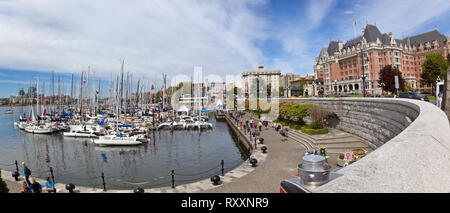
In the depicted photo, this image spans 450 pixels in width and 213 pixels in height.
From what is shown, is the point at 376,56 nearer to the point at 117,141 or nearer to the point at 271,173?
the point at 271,173

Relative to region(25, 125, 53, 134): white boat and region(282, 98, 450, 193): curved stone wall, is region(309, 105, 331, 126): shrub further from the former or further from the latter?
region(25, 125, 53, 134): white boat

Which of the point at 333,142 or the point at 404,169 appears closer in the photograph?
the point at 404,169

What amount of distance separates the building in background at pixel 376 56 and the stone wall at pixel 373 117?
62.9m

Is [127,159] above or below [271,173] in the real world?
below

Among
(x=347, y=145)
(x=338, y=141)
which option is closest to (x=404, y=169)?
(x=347, y=145)

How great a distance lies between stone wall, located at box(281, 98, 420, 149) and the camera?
16.5 meters

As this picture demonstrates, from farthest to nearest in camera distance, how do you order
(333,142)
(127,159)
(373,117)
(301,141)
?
(127,159)
(301,141)
(333,142)
(373,117)

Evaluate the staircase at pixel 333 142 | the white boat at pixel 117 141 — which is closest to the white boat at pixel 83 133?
the white boat at pixel 117 141

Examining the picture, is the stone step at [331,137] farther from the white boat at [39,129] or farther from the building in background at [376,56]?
the building in background at [376,56]

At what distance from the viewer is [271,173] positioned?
16.0m

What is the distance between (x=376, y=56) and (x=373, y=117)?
86.7m

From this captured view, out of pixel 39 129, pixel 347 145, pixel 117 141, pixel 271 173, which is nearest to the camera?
pixel 271 173

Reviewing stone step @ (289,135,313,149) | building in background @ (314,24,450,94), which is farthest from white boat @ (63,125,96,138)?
building in background @ (314,24,450,94)
